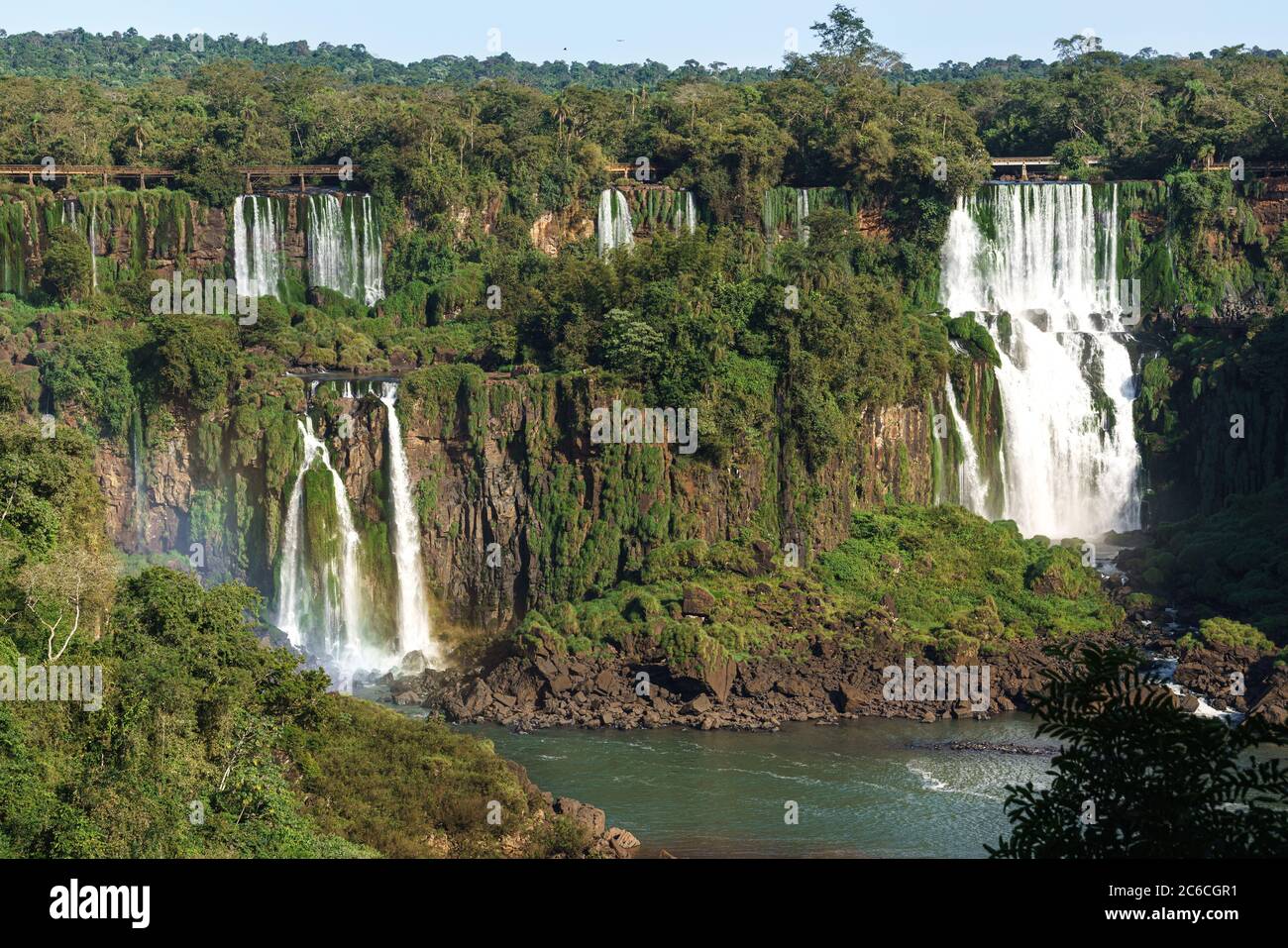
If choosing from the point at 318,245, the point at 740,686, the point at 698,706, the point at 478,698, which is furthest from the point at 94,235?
the point at 740,686

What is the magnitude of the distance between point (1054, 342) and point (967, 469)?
598cm

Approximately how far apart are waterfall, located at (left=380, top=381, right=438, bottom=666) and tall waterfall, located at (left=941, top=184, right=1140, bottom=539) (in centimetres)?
1807

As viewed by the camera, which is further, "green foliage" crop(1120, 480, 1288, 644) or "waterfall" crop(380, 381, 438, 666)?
"waterfall" crop(380, 381, 438, 666)

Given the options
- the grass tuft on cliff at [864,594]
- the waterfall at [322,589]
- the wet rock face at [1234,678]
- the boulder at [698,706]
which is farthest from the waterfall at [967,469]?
the waterfall at [322,589]

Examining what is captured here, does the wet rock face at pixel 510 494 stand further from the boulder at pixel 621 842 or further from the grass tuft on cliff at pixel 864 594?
the boulder at pixel 621 842

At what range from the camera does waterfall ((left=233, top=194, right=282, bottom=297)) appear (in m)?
61.9

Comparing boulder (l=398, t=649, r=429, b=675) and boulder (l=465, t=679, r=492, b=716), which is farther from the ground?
boulder (l=398, t=649, r=429, b=675)

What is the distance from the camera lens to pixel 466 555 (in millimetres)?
53344

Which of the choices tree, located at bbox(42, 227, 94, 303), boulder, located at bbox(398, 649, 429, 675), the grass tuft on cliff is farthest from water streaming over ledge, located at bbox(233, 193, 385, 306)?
the grass tuft on cliff

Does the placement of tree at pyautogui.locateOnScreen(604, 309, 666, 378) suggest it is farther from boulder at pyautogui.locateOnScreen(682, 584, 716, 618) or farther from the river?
the river

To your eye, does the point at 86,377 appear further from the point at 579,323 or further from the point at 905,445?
the point at 905,445
